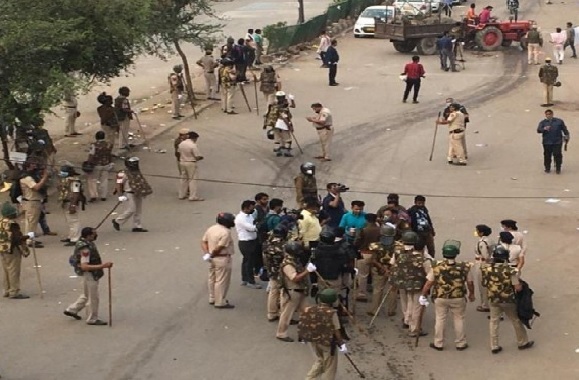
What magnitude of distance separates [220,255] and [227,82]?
12777 mm

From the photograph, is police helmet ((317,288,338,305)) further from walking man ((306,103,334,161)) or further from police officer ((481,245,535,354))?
walking man ((306,103,334,161))

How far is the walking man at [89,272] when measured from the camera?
44.4 feet

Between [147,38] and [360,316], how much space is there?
1310cm

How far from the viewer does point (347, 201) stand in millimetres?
19812

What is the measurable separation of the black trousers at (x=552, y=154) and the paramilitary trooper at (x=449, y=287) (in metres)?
9.13

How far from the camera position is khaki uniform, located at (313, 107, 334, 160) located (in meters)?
22.1

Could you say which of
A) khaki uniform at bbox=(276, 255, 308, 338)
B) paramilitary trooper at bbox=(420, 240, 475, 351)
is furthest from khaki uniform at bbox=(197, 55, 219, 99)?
paramilitary trooper at bbox=(420, 240, 475, 351)

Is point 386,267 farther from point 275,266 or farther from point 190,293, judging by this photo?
point 190,293

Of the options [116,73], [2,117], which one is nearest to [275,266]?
[2,117]

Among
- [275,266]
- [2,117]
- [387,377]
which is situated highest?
[2,117]

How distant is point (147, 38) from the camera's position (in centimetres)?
2542

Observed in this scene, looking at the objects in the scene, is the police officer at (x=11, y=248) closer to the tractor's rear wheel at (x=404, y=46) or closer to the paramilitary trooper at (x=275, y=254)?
the paramilitary trooper at (x=275, y=254)

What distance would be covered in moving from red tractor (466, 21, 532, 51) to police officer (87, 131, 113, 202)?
64.9ft

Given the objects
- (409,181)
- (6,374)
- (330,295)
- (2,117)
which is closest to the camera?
(330,295)
